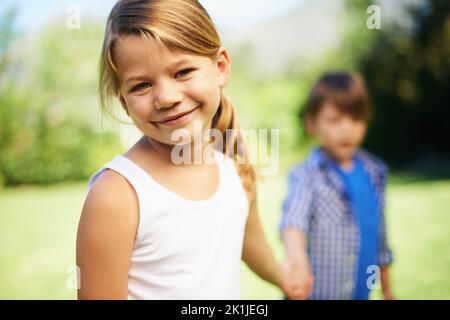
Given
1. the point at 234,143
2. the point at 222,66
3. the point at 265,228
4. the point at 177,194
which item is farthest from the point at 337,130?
the point at 265,228

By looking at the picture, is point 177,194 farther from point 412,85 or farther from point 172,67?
point 412,85

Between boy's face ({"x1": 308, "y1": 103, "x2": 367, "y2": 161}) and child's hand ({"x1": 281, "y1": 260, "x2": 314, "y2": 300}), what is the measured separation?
32.9 inches

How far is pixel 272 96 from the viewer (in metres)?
9.53

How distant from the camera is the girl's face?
123cm

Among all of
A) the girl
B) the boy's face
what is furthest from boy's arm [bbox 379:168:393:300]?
the girl

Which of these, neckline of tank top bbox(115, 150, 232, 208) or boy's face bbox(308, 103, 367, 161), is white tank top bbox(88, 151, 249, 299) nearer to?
neckline of tank top bbox(115, 150, 232, 208)

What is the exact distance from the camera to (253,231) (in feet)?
5.57

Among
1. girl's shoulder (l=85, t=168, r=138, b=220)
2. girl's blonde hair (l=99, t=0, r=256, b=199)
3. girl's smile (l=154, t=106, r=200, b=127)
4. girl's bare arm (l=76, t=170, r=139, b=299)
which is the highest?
girl's blonde hair (l=99, t=0, r=256, b=199)

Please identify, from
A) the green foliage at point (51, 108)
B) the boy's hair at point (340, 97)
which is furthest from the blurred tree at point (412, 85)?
the boy's hair at point (340, 97)

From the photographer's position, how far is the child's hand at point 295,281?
74.3 inches

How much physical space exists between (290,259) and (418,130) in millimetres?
7799
